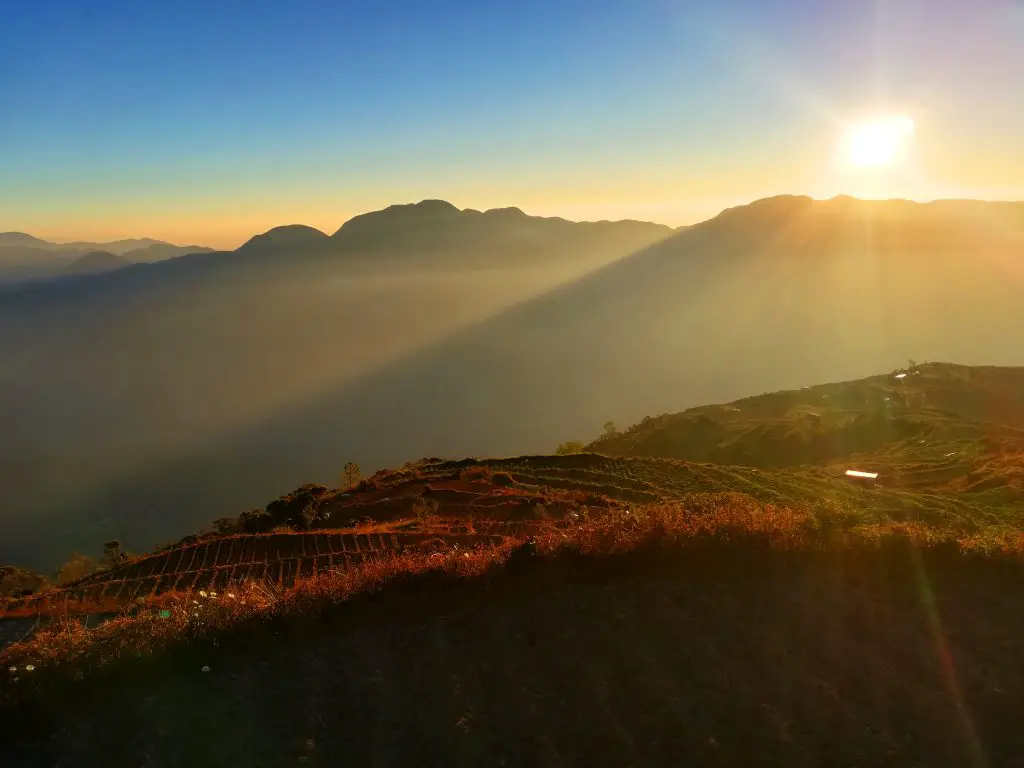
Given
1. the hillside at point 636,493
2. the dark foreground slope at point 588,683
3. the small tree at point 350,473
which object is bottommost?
the small tree at point 350,473

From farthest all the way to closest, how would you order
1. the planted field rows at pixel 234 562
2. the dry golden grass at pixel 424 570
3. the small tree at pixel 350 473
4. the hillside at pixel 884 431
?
1. the small tree at pixel 350 473
2. the hillside at pixel 884 431
3. the planted field rows at pixel 234 562
4. the dry golden grass at pixel 424 570

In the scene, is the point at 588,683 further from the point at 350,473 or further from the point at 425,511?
the point at 350,473

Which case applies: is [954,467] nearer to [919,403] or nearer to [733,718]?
[919,403]

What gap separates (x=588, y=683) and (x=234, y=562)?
15.5 metres

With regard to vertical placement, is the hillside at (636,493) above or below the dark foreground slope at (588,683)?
below

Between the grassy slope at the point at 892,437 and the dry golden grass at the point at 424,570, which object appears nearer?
the dry golden grass at the point at 424,570

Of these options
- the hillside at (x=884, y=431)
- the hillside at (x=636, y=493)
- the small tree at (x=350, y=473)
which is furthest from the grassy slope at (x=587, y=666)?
the small tree at (x=350, y=473)

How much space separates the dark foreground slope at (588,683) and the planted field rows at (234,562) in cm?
941

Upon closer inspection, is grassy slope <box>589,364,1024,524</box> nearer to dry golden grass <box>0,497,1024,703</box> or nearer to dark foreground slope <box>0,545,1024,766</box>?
dry golden grass <box>0,497,1024,703</box>

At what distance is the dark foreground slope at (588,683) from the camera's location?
467cm

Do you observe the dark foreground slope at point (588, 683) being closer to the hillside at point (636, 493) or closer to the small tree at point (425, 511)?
the hillside at point (636, 493)

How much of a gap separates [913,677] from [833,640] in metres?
0.67

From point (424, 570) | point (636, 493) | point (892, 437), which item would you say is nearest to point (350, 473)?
point (636, 493)

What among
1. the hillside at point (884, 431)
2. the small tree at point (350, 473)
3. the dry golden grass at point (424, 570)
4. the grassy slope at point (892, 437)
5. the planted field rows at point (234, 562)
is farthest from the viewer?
the small tree at point (350, 473)
